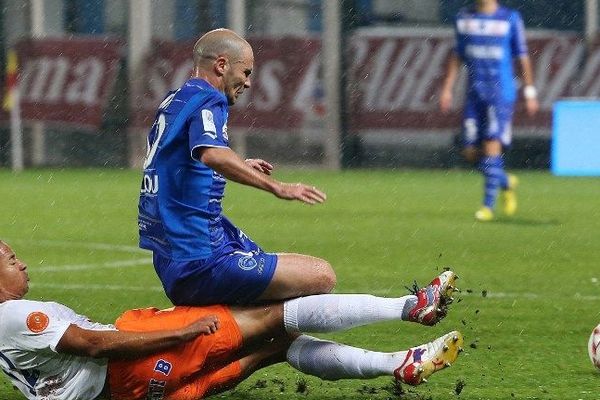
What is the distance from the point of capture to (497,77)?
13.9 metres

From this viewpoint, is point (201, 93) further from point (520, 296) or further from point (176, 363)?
point (520, 296)

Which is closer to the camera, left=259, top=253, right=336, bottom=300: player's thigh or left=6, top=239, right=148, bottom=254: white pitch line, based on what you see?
left=259, top=253, right=336, bottom=300: player's thigh

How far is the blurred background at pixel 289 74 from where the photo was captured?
65.3ft

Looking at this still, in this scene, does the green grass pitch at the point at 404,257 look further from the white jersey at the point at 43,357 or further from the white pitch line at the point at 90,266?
the white jersey at the point at 43,357

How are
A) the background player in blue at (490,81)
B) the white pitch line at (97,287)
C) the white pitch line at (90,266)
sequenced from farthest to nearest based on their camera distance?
1. the background player in blue at (490,81)
2. the white pitch line at (90,266)
3. the white pitch line at (97,287)

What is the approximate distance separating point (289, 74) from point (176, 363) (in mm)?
15184

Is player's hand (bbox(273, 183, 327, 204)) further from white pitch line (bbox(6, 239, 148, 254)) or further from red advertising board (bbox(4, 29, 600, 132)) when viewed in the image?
red advertising board (bbox(4, 29, 600, 132))

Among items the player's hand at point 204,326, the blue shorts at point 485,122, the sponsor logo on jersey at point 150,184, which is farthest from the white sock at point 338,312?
the blue shorts at point 485,122

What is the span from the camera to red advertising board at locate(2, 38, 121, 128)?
69.3ft

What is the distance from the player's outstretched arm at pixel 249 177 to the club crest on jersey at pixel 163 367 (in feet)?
2.27

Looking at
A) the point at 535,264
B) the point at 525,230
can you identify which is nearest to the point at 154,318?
the point at 535,264

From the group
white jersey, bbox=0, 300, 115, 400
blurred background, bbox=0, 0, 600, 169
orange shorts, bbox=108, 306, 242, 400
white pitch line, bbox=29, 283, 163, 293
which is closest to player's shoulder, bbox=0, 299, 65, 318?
white jersey, bbox=0, 300, 115, 400

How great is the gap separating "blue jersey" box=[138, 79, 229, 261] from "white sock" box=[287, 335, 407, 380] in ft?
1.70

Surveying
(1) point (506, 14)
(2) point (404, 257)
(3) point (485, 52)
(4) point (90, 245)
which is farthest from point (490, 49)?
(4) point (90, 245)
